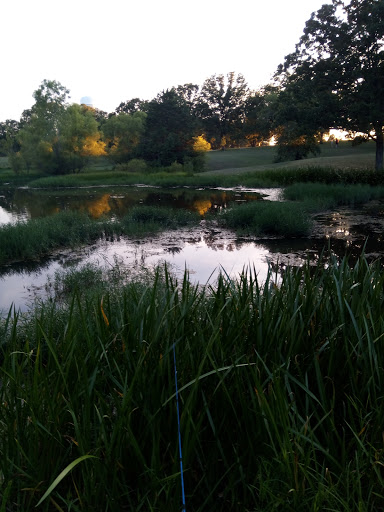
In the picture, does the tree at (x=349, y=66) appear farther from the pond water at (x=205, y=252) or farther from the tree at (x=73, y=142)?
the tree at (x=73, y=142)

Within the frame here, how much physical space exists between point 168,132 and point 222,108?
97.6 feet

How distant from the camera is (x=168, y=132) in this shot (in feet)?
145

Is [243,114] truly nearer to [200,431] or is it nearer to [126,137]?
[126,137]

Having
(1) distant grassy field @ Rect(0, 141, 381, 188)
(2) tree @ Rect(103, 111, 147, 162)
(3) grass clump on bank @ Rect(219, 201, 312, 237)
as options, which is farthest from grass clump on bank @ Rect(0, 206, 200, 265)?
(2) tree @ Rect(103, 111, 147, 162)

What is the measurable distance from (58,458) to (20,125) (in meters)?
97.9

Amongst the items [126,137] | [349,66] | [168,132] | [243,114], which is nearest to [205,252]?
[349,66]

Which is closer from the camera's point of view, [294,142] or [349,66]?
[349,66]

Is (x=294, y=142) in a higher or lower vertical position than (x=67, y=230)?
higher

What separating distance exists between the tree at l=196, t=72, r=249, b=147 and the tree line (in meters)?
0.18

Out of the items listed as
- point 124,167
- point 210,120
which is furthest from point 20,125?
point 124,167

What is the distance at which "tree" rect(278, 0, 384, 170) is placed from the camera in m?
22.6

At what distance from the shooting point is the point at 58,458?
1505mm

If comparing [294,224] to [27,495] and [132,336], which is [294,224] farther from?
[27,495]

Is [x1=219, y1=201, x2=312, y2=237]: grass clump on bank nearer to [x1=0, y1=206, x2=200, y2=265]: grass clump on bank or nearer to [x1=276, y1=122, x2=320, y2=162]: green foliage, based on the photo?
[x1=0, y1=206, x2=200, y2=265]: grass clump on bank
